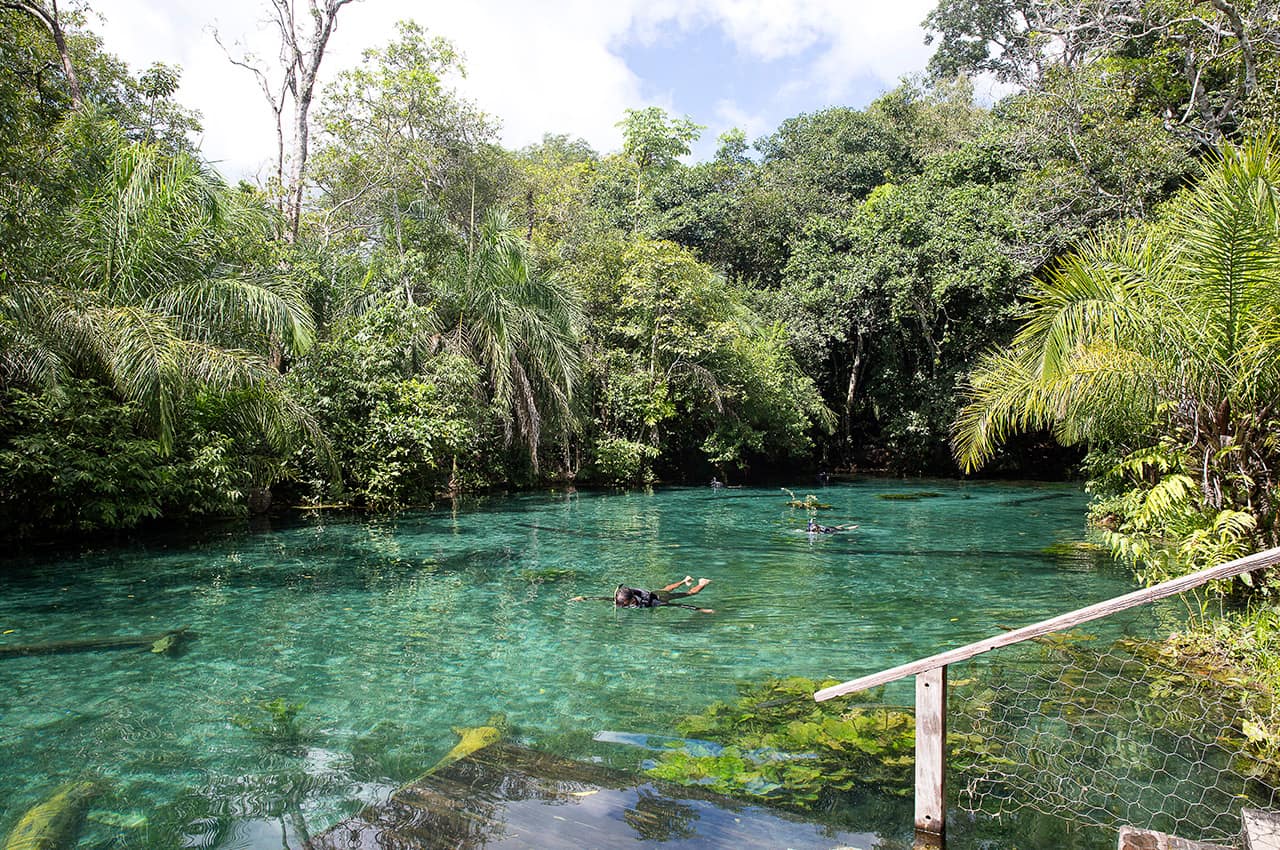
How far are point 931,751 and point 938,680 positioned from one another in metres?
0.31

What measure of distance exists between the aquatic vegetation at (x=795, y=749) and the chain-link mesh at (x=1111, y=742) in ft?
1.20

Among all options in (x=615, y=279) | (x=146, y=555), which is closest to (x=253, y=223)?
(x=146, y=555)

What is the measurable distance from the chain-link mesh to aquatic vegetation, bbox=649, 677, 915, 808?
1.20 ft

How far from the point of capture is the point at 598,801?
13.4 ft

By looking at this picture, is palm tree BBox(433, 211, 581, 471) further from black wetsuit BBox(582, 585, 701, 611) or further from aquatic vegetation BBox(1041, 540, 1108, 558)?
aquatic vegetation BBox(1041, 540, 1108, 558)

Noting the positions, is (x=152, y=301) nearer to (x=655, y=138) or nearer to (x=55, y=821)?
(x=55, y=821)

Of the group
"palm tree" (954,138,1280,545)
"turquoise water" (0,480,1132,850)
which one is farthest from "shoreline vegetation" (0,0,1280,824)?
"turquoise water" (0,480,1132,850)

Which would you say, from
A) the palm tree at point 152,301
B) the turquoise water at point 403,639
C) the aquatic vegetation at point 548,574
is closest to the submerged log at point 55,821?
the turquoise water at point 403,639

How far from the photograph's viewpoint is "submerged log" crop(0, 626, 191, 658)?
6.92m

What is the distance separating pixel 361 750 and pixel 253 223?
10857mm

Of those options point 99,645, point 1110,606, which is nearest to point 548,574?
point 99,645

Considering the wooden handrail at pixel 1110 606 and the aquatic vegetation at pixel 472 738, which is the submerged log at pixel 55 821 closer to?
the aquatic vegetation at pixel 472 738

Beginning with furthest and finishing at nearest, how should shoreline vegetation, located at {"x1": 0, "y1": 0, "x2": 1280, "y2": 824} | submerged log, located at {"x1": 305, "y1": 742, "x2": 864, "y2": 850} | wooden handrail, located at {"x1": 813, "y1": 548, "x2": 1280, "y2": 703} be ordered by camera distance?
shoreline vegetation, located at {"x1": 0, "y1": 0, "x2": 1280, "y2": 824}, submerged log, located at {"x1": 305, "y1": 742, "x2": 864, "y2": 850}, wooden handrail, located at {"x1": 813, "y1": 548, "x2": 1280, "y2": 703}

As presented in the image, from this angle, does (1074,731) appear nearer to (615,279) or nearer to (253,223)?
(253,223)
